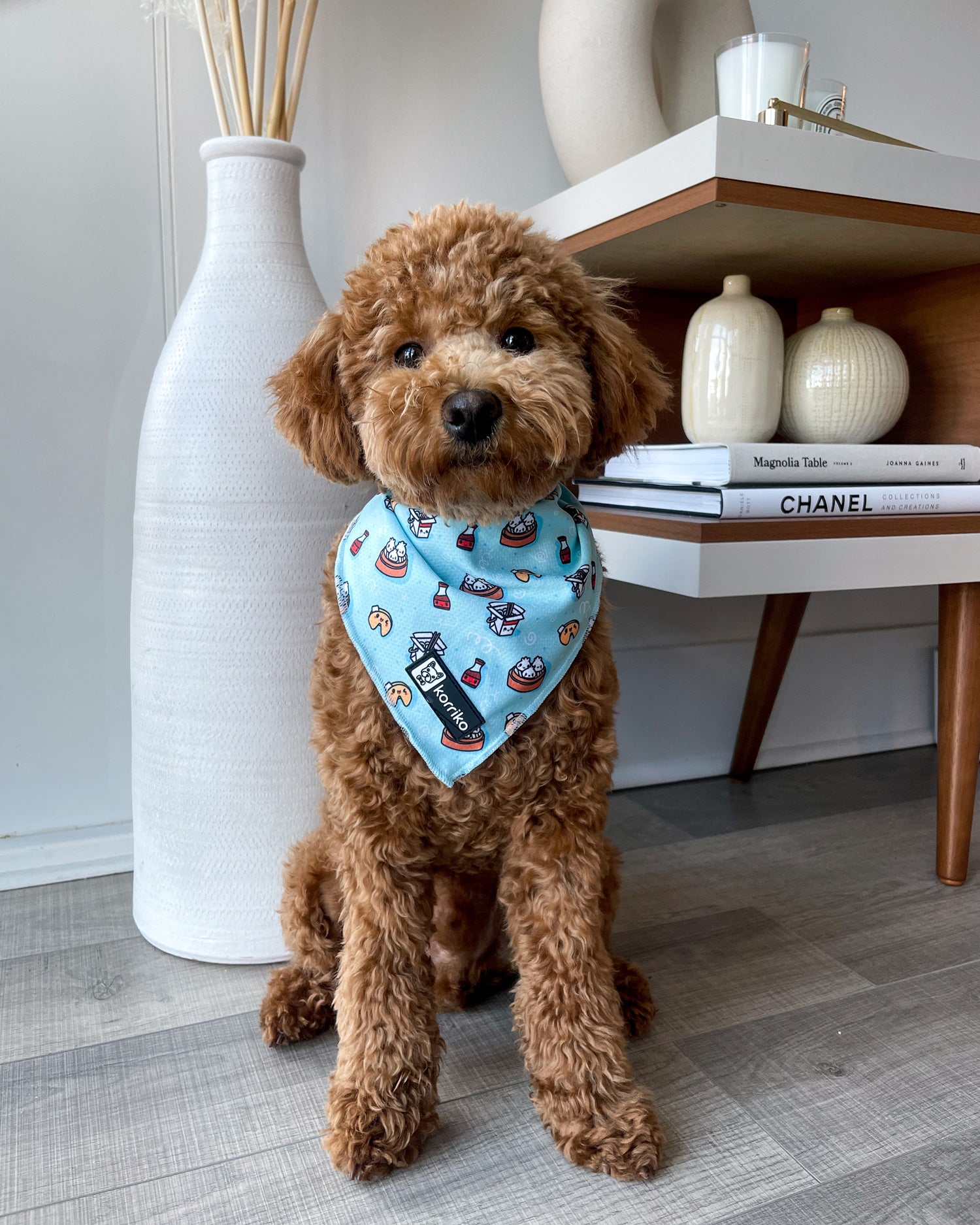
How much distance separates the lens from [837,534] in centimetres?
117

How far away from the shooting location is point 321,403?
2.74 feet

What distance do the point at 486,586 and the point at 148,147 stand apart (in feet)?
2.84

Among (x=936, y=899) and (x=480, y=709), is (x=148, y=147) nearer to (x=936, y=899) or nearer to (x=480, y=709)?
(x=480, y=709)

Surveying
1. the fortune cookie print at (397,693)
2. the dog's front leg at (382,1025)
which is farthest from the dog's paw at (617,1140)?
the fortune cookie print at (397,693)

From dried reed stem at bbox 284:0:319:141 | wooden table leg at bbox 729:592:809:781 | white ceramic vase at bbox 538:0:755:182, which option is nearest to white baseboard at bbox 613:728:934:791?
wooden table leg at bbox 729:592:809:781

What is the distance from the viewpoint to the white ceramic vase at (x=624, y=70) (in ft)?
4.08

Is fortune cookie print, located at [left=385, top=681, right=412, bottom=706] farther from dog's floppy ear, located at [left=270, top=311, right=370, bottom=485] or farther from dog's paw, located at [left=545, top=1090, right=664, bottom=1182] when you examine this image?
dog's paw, located at [left=545, top=1090, right=664, bottom=1182]

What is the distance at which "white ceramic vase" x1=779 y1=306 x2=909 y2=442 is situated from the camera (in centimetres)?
129

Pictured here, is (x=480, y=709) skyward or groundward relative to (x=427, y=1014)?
skyward

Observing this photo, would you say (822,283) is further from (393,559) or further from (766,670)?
(393,559)

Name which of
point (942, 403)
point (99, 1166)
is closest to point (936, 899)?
point (942, 403)

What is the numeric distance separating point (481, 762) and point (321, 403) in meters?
0.34

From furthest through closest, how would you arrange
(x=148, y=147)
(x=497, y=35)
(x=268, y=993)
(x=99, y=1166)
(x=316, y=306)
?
1. (x=497, y=35)
2. (x=148, y=147)
3. (x=316, y=306)
4. (x=268, y=993)
5. (x=99, y=1166)

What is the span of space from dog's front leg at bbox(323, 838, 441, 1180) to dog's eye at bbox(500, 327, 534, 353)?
450mm
